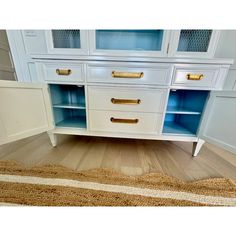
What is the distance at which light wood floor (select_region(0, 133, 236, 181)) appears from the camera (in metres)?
0.65

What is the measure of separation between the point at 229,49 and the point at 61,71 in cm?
118

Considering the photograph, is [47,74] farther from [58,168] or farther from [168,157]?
[168,157]

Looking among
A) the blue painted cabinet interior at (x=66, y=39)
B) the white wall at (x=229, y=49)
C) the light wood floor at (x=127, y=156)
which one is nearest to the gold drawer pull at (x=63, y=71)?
the blue painted cabinet interior at (x=66, y=39)

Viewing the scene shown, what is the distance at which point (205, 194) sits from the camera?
0.49m

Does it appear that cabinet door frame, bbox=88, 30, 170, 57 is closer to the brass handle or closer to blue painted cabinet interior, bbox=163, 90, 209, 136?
the brass handle

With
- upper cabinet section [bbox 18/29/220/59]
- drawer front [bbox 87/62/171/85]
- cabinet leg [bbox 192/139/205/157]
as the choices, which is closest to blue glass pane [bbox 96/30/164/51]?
upper cabinet section [bbox 18/29/220/59]

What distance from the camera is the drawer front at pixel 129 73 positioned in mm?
625

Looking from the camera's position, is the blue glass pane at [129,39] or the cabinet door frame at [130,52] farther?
the blue glass pane at [129,39]

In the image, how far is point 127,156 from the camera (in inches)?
30.2

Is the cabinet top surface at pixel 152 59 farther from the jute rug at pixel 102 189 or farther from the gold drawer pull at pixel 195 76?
the jute rug at pixel 102 189

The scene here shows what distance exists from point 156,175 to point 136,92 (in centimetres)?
47

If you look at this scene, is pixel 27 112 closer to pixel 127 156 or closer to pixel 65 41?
pixel 65 41

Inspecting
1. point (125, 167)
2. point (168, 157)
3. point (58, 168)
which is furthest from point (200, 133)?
point (58, 168)

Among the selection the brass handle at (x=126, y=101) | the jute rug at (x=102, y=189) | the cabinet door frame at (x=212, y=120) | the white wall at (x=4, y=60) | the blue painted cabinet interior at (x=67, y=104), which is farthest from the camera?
the white wall at (x=4, y=60)
